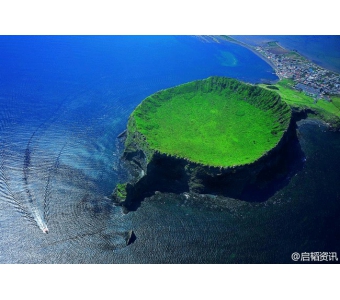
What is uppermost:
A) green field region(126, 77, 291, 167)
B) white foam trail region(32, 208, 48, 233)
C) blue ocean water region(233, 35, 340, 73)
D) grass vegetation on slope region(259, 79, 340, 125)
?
blue ocean water region(233, 35, 340, 73)

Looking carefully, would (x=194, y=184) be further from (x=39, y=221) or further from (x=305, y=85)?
(x=305, y=85)

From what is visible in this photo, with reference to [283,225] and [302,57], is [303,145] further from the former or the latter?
[302,57]

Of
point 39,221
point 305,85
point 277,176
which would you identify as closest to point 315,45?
point 305,85

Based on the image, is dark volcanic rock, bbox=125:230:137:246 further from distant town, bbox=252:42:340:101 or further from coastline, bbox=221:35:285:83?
coastline, bbox=221:35:285:83

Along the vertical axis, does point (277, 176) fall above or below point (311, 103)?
below

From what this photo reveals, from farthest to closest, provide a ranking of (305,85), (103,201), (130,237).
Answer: (305,85), (103,201), (130,237)

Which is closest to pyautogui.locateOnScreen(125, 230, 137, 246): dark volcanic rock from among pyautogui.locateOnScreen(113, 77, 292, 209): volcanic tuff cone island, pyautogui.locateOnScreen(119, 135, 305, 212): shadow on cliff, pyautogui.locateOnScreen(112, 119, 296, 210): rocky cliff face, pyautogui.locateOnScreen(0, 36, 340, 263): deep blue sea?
pyautogui.locateOnScreen(0, 36, 340, 263): deep blue sea
